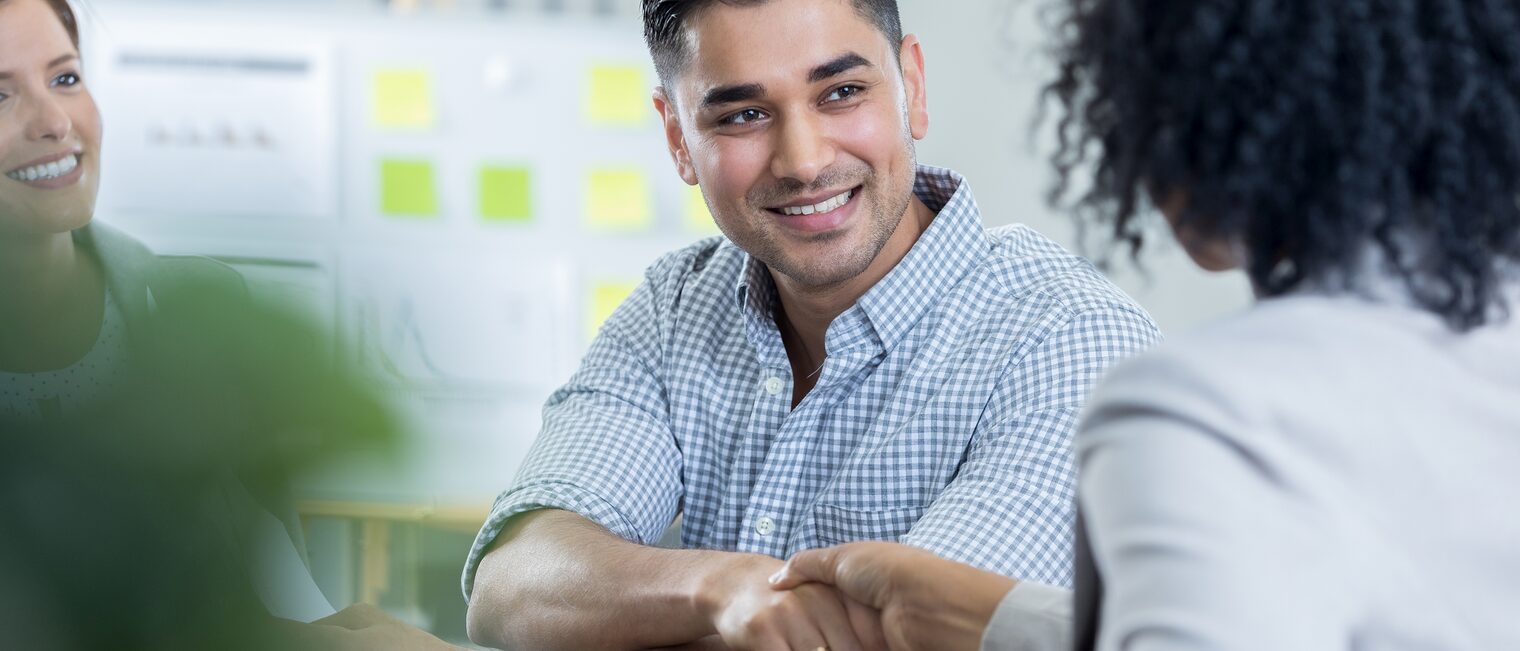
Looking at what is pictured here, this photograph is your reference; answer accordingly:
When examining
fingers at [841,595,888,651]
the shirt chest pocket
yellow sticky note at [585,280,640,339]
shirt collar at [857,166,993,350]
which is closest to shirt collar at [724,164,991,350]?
shirt collar at [857,166,993,350]

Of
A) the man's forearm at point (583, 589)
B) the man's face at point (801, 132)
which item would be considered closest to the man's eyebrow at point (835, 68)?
the man's face at point (801, 132)

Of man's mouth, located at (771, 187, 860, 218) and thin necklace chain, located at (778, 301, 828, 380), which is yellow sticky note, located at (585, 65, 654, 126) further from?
man's mouth, located at (771, 187, 860, 218)

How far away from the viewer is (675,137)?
1817 millimetres

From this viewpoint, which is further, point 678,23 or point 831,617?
point 678,23

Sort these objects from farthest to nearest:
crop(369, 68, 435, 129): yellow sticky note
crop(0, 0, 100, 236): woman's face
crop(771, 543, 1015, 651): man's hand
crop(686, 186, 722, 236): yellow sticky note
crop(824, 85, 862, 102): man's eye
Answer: crop(686, 186, 722, 236): yellow sticky note → crop(369, 68, 435, 129): yellow sticky note → crop(824, 85, 862, 102): man's eye → crop(771, 543, 1015, 651): man's hand → crop(0, 0, 100, 236): woman's face

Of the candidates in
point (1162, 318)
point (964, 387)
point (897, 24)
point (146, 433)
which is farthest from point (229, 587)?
point (1162, 318)

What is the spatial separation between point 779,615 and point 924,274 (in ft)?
1.68

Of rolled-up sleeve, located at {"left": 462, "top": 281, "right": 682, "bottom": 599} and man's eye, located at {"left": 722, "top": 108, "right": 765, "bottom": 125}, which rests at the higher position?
man's eye, located at {"left": 722, "top": 108, "right": 765, "bottom": 125}

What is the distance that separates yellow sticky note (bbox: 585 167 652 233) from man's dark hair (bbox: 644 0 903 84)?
1712mm

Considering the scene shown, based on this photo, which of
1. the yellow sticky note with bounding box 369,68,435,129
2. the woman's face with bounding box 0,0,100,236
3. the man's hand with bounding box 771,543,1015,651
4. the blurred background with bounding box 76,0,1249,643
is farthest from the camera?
the yellow sticky note with bounding box 369,68,435,129

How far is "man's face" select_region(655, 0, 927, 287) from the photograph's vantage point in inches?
61.2

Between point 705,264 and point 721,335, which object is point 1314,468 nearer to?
point 721,335

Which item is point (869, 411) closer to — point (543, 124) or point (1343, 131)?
point (1343, 131)

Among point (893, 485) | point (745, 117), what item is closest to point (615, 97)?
point (745, 117)
